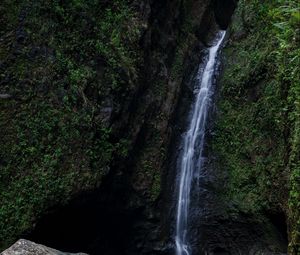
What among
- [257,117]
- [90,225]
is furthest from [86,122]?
[257,117]

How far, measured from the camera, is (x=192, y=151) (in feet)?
40.2

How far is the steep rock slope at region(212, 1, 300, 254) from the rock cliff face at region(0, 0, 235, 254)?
6.75 feet

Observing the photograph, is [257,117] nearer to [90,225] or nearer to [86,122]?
[86,122]

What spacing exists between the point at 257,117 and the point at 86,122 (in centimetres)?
537

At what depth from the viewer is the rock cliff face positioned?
329 inches

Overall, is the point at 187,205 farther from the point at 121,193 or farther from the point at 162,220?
the point at 121,193

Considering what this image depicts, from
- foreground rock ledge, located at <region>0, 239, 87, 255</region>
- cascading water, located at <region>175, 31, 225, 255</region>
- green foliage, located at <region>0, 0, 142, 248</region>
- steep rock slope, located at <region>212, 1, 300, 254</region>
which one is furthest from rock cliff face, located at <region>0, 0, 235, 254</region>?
steep rock slope, located at <region>212, 1, 300, 254</region>

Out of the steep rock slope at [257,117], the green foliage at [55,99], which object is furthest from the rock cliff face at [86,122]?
the steep rock slope at [257,117]

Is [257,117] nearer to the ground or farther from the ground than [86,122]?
farther from the ground

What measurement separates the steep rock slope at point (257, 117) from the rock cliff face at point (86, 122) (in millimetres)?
2057

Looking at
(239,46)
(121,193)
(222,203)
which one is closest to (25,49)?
(121,193)

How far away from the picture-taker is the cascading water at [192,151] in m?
11.3

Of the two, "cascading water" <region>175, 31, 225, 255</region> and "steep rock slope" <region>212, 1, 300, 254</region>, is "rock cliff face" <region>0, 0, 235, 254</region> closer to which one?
"cascading water" <region>175, 31, 225, 255</region>

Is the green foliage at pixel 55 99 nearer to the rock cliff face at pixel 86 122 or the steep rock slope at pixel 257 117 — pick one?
the rock cliff face at pixel 86 122
